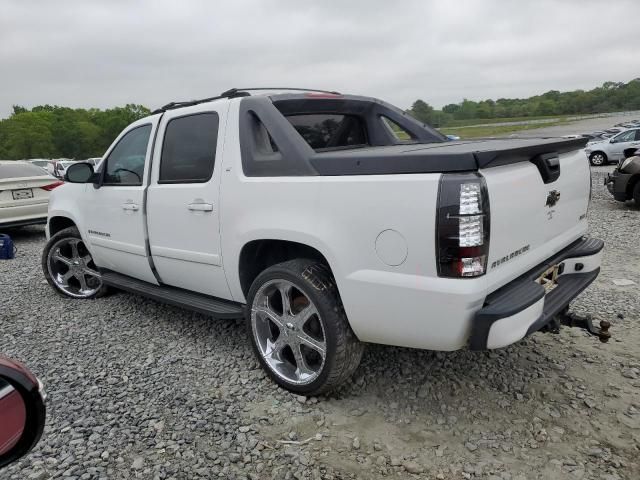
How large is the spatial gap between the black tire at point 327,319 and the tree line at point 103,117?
186ft

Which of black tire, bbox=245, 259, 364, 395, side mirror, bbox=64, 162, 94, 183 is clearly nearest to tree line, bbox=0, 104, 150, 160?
side mirror, bbox=64, 162, 94, 183

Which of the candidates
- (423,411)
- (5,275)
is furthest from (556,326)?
(5,275)

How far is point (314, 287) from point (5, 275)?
18.2ft

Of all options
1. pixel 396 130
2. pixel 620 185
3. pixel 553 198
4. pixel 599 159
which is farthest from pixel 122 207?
pixel 599 159

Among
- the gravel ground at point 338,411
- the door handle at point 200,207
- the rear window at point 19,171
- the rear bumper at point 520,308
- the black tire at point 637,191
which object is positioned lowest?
the gravel ground at point 338,411

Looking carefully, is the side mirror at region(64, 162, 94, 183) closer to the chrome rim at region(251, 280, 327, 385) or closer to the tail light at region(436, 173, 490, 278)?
the chrome rim at region(251, 280, 327, 385)

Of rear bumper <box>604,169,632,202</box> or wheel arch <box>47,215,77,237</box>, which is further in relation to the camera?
rear bumper <box>604,169,632,202</box>

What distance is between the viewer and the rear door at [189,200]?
342 cm

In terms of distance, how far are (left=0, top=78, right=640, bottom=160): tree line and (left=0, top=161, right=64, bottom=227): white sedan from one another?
2071 inches

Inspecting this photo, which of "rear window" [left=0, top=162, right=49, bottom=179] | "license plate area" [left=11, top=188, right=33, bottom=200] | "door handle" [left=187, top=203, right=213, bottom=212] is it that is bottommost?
"license plate area" [left=11, top=188, right=33, bottom=200]

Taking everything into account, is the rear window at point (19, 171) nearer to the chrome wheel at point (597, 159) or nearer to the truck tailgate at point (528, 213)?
the truck tailgate at point (528, 213)

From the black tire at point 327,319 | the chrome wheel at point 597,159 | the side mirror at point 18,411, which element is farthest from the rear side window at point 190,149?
the chrome wheel at point 597,159

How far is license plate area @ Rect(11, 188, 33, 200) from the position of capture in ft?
28.0

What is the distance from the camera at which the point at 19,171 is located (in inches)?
352
